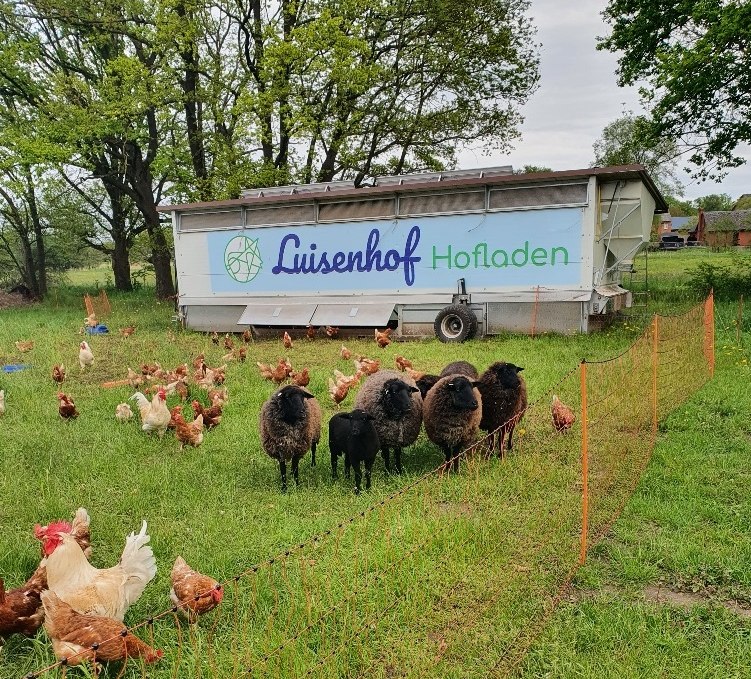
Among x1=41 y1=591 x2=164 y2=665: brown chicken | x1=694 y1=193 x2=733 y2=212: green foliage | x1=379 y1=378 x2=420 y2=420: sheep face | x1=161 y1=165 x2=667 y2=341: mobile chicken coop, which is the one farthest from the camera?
x1=694 y1=193 x2=733 y2=212: green foliage

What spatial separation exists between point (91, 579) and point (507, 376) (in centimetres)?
458

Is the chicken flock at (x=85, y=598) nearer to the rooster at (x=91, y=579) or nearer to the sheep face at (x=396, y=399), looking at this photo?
the rooster at (x=91, y=579)

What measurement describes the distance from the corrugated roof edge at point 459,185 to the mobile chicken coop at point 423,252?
38 millimetres

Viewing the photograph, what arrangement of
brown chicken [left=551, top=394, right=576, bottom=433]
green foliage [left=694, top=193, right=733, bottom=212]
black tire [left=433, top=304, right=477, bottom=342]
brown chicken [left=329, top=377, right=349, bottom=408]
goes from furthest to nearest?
green foliage [left=694, top=193, right=733, bottom=212], black tire [left=433, top=304, right=477, bottom=342], brown chicken [left=329, top=377, right=349, bottom=408], brown chicken [left=551, top=394, right=576, bottom=433]

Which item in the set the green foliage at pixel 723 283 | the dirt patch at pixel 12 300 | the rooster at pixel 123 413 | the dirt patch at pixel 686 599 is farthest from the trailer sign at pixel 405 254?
the dirt patch at pixel 12 300

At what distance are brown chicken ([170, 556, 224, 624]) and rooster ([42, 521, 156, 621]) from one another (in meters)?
0.20

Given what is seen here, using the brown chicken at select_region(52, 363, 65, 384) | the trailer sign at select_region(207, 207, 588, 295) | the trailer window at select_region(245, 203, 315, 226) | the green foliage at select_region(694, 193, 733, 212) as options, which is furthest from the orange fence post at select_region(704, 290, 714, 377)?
the green foliage at select_region(694, 193, 733, 212)

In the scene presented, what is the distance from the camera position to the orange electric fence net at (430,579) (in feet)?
10.9

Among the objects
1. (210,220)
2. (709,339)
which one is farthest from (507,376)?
(210,220)

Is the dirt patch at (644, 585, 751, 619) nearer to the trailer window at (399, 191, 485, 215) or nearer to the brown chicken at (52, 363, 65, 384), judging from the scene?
the brown chicken at (52, 363, 65, 384)

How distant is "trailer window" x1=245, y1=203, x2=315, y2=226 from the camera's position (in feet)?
53.8

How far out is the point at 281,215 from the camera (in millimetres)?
16766

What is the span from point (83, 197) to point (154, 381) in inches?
879

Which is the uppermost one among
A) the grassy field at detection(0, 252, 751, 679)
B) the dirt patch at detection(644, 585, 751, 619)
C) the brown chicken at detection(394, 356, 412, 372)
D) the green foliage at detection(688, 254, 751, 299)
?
the green foliage at detection(688, 254, 751, 299)
